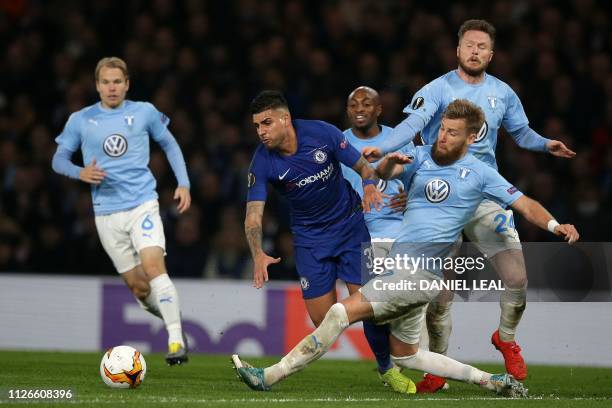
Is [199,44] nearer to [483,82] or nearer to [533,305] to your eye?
[533,305]

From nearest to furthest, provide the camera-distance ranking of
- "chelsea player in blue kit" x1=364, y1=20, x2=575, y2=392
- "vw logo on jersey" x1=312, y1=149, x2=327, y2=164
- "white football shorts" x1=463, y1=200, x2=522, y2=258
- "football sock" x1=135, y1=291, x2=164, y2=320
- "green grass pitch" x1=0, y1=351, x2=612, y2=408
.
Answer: "green grass pitch" x1=0, y1=351, x2=612, y2=408 → "vw logo on jersey" x1=312, y1=149, x2=327, y2=164 → "chelsea player in blue kit" x1=364, y1=20, x2=575, y2=392 → "white football shorts" x1=463, y1=200, x2=522, y2=258 → "football sock" x1=135, y1=291, x2=164, y2=320

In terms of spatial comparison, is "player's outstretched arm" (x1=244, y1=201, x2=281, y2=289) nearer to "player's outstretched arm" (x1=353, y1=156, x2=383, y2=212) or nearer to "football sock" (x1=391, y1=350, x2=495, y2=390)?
"player's outstretched arm" (x1=353, y1=156, x2=383, y2=212)

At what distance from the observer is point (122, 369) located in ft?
25.2

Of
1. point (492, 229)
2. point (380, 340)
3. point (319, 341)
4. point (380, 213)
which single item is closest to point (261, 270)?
point (319, 341)

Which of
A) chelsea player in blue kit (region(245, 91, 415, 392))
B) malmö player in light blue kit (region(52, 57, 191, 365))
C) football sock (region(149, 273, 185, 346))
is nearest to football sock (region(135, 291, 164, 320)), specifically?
malmö player in light blue kit (region(52, 57, 191, 365))

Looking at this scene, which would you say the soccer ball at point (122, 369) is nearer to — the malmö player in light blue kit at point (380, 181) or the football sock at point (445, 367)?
the football sock at point (445, 367)

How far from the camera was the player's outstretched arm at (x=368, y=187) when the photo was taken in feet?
24.5

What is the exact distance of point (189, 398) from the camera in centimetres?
718

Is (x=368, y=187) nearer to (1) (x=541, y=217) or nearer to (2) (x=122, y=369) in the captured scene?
(1) (x=541, y=217)

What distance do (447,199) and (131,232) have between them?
10.4 feet

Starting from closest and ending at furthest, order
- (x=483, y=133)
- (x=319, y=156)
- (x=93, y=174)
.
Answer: (x=319, y=156), (x=483, y=133), (x=93, y=174)

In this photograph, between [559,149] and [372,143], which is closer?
[559,149]

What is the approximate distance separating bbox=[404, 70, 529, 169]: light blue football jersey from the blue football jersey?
64 centimetres

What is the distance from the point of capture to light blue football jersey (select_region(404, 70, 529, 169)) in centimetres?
830
